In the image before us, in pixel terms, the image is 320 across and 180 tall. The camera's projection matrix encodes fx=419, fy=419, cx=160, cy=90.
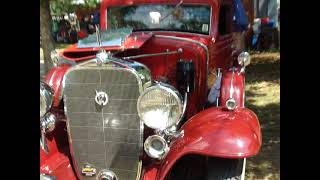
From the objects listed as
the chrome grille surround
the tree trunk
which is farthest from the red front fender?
the tree trunk

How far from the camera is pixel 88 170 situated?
297cm

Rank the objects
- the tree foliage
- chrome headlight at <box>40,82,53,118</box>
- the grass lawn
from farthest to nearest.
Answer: the tree foliage
the grass lawn
chrome headlight at <box>40,82,53,118</box>

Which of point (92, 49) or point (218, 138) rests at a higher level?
point (92, 49)

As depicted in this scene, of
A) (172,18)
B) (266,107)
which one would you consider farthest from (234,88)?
(266,107)

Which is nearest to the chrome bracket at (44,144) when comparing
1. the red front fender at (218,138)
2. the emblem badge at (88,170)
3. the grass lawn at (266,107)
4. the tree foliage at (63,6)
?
the emblem badge at (88,170)

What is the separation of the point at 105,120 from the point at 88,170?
1.38 feet

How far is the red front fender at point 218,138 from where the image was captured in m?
2.41

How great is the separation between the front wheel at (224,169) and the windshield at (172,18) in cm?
190

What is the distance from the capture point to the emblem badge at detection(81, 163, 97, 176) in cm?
297

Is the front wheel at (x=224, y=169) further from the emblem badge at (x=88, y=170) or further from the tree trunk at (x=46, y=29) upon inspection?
the tree trunk at (x=46, y=29)

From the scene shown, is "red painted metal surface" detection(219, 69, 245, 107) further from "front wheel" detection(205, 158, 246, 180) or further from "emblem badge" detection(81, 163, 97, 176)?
"emblem badge" detection(81, 163, 97, 176)

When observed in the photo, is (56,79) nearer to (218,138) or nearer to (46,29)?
(218,138)
